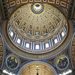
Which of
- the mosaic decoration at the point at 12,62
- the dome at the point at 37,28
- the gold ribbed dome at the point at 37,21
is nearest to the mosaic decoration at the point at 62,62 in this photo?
the dome at the point at 37,28

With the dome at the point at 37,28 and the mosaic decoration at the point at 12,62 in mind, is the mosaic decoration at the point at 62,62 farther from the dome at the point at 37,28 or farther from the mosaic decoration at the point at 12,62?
the mosaic decoration at the point at 12,62

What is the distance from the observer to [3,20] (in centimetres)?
2553

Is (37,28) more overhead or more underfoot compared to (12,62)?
more overhead

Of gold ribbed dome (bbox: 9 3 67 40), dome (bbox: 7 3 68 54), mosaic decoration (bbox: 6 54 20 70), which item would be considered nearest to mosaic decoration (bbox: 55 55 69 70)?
dome (bbox: 7 3 68 54)

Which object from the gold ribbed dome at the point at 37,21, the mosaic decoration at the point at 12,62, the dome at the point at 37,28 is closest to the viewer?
the mosaic decoration at the point at 12,62

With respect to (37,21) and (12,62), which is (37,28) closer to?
(37,21)

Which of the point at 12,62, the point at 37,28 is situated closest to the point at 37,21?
the point at 37,28

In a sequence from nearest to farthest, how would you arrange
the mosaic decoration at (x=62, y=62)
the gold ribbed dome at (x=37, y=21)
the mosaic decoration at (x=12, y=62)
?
the mosaic decoration at (x=62, y=62), the mosaic decoration at (x=12, y=62), the gold ribbed dome at (x=37, y=21)

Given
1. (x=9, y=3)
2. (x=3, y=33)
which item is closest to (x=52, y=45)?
(x=3, y=33)

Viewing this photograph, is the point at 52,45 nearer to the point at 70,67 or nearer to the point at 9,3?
the point at 70,67

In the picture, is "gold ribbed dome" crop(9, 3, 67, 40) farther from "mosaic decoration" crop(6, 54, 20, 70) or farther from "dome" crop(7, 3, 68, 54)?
"mosaic decoration" crop(6, 54, 20, 70)

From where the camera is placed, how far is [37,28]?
115 feet

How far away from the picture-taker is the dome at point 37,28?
103 ft

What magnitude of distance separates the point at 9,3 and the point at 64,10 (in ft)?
20.1
